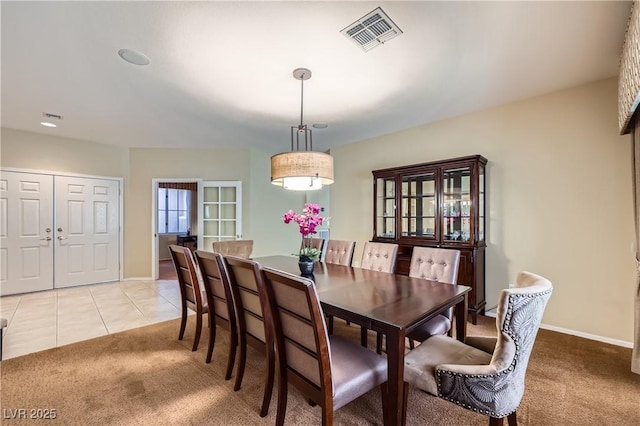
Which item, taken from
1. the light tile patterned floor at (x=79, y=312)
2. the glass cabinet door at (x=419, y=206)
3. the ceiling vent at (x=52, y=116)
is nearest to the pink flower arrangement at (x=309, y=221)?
the glass cabinet door at (x=419, y=206)

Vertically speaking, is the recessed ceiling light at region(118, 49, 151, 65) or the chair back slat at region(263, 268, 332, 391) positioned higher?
the recessed ceiling light at region(118, 49, 151, 65)

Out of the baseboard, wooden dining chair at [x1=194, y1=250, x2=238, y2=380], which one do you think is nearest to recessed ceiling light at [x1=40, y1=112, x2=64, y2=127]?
wooden dining chair at [x1=194, y1=250, x2=238, y2=380]

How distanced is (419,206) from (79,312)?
4684mm

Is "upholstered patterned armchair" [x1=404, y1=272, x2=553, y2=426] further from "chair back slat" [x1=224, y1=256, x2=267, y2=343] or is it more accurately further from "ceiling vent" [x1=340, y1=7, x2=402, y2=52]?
"ceiling vent" [x1=340, y1=7, x2=402, y2=52]

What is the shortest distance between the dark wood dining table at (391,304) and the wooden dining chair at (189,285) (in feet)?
3.51

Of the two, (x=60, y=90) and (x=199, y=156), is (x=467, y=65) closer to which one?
(x=60, y=90)

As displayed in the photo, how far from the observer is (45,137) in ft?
15.2

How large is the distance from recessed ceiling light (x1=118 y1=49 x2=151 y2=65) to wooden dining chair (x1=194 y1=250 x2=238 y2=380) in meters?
1.70

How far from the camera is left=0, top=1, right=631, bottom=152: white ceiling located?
6.27 ft

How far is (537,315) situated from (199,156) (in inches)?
223

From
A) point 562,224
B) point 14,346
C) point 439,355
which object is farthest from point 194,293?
point 562,224

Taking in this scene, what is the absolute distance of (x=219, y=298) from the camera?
91.3 inches

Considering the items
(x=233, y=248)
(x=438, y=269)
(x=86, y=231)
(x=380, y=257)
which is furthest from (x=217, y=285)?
(x=86, y=231)

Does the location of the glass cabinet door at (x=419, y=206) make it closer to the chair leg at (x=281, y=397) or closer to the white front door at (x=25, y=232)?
the chair leg at (x=281, y=397)
